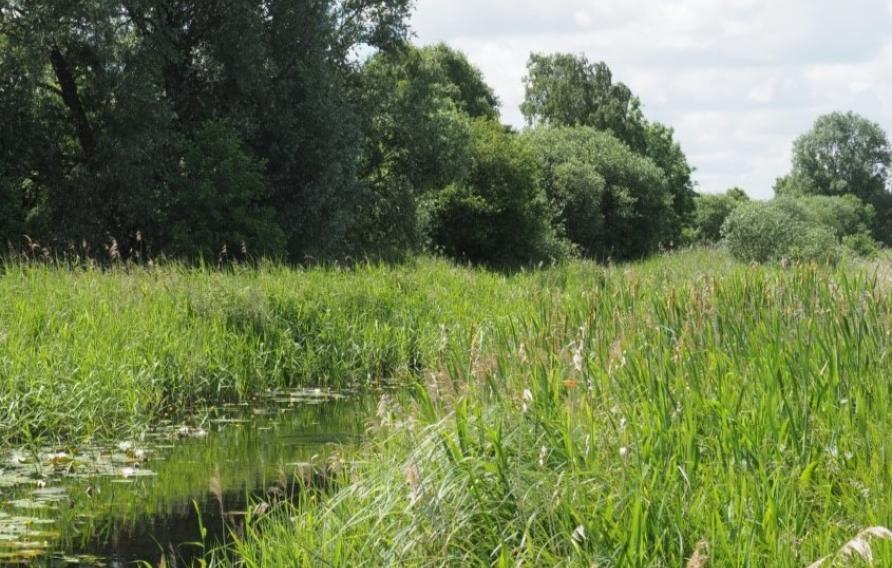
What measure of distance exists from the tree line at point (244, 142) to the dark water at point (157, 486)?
7.18m

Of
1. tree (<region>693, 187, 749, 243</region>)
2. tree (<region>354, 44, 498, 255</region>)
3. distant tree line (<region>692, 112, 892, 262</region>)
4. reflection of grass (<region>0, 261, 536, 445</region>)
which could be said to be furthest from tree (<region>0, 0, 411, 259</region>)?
tree (<region>693, 187, 749, 243</region>)

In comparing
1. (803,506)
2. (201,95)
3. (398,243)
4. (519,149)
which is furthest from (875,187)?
(803,506)

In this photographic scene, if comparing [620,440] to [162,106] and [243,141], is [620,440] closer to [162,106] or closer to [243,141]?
[162,106]

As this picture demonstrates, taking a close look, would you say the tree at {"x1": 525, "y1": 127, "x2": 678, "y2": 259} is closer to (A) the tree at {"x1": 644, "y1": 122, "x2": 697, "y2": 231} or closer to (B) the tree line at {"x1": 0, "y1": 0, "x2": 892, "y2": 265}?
(B) the tree line at {"x1": 0, "y1": 0, "x2": 892, "y2": 265}

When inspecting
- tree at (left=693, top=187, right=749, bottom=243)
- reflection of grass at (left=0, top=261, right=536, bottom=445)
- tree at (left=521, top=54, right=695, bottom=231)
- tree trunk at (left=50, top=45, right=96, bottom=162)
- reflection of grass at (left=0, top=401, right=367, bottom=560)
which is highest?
tree at (left=521, top=54, right=695, bottom=231)

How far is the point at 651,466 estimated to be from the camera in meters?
4.73

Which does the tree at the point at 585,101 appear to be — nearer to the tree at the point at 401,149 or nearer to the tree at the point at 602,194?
the tree at the point at 602,194

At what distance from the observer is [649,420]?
202 inches

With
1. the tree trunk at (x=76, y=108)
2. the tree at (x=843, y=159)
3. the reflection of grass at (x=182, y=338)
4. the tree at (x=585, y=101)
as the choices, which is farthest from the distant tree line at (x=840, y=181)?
the reflection of grass at (x=182, y=338)

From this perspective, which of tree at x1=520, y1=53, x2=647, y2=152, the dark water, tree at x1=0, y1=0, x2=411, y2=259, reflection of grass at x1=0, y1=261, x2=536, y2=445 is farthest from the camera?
tree at x1=520, y1=53, x2=647, y2=152

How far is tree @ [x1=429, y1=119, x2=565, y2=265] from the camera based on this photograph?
3375cm

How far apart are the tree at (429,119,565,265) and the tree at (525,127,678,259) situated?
638 centimetres

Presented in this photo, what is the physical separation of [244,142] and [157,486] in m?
18.6

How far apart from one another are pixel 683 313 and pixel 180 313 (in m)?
6.36
